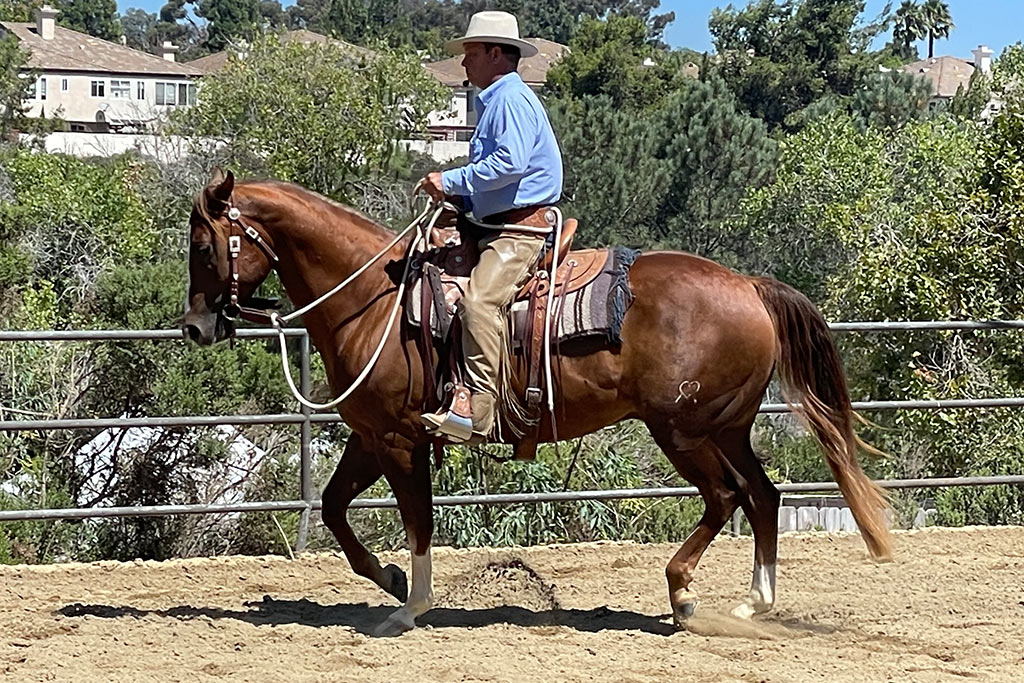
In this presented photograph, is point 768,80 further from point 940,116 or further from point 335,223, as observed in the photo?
point 335,223

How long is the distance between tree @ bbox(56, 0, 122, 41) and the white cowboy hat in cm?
11995

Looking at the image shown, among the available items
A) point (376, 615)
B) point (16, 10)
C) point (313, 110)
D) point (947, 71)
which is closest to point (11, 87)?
point (313, 110)

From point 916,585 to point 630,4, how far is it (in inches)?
4943

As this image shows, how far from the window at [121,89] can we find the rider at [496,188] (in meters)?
75.3

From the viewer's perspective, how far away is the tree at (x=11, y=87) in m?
54.5

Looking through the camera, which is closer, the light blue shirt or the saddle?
the light blue shirt

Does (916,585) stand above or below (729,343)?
below

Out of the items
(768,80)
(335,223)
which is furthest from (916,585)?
(768,80)

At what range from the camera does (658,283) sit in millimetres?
5875

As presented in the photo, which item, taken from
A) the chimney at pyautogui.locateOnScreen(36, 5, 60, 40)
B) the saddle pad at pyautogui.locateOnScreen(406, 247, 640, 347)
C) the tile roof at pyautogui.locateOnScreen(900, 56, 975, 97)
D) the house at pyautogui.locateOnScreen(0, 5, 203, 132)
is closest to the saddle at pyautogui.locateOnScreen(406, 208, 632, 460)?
the saddle pad at pyautogui.locateOnScreen(406, 247, 640, 347)

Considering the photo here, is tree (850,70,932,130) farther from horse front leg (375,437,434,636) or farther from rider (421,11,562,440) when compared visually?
horse front leg (375,437,434,636)

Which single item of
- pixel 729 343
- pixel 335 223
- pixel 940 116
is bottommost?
pixel 729 343

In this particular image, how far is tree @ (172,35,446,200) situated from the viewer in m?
36.2

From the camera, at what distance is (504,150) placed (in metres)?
5.55
